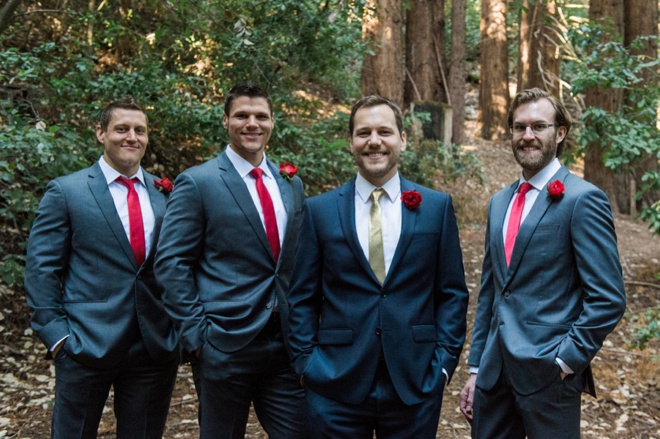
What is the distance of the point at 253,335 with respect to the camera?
3453mm

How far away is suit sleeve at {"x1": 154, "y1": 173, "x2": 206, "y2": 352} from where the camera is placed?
3404 millimetres

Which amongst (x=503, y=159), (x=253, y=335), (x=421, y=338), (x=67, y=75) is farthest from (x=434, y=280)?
(x=503, y=159)

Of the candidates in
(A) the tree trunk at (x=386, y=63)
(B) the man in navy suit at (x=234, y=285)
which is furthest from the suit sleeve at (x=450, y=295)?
(A) the tree trunk at (x=386, y=63)

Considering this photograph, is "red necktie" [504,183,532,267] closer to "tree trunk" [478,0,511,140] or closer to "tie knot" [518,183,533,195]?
"tie knot" [518,183,533,195]

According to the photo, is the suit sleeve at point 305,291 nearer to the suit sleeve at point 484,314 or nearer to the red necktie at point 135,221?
the suit sleeve at point 484,314

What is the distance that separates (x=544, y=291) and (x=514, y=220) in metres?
0.38

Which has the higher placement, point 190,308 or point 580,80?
point 580,80

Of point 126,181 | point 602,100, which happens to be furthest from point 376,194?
point 602,100

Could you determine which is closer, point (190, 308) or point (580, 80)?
point (190, 308)

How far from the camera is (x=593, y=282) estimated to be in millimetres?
2850

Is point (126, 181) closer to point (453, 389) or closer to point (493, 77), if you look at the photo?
point (453, 389)

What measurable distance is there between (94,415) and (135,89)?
4091 millimetres

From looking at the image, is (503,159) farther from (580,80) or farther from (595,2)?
(580,80)

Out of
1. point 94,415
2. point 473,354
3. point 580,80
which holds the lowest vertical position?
point 94,415
